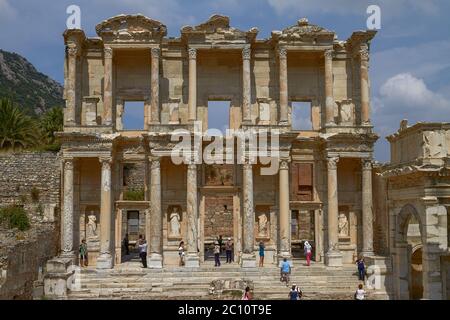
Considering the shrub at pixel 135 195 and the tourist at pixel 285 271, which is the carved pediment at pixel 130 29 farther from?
the shrub at pixel 135 195

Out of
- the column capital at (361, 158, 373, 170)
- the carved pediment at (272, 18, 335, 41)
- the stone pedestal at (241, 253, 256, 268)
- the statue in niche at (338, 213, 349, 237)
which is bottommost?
the stone pedestal at (241, 253, 256, 268)

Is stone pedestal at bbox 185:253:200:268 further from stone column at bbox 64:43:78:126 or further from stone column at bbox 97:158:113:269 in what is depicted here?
stone column at bbox 64:43:78:126

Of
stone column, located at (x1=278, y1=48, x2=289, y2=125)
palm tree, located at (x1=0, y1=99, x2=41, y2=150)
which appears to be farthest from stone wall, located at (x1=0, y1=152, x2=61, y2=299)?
stone column, located at (x1=278, y1=48, x2=289, y2=125)

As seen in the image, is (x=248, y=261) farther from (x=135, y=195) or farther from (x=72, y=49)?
(x=135, y=195)

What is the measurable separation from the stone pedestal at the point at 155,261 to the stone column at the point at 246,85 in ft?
21.9

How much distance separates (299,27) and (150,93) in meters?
7.14

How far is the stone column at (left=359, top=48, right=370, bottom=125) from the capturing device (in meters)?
25.5

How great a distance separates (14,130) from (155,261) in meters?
19.4

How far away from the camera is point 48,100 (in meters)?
81.6

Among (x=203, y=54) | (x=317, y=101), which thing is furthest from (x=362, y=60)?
(x=203, y=54)

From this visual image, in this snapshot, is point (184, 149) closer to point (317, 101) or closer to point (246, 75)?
point (246, 75)

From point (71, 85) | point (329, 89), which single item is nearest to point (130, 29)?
point (71, 85)

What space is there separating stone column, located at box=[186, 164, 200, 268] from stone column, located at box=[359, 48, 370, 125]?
772 centimetres

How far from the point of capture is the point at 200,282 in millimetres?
22172
